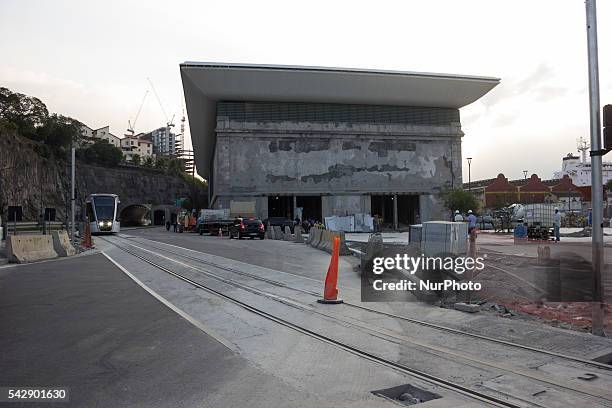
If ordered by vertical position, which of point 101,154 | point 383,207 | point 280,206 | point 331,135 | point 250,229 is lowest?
point 250,229

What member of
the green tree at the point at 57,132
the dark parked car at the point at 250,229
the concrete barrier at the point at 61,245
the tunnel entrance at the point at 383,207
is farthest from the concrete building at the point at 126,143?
the concrete barrier at the point at 61,245

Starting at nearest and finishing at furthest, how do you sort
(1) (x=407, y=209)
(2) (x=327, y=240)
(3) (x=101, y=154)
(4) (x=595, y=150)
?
(4) (x=595, y=150) → (2) (x=327, y=240) → (1) (x=407, y=209) → (3) (x=101, y=154)

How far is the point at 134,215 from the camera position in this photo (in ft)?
396

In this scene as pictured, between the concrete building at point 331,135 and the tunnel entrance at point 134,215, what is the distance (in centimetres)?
5063

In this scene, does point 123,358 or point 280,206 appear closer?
point 123,358

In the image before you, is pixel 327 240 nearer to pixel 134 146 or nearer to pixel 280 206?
pixel 280 206

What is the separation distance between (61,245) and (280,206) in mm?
47123

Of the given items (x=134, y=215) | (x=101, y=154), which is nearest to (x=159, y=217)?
(x=134, y=215)

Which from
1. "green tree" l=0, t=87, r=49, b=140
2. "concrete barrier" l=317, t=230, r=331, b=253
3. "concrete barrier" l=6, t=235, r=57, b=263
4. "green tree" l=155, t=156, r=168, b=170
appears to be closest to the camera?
"concrete barrier" l=6, t=235, r=57, b=263

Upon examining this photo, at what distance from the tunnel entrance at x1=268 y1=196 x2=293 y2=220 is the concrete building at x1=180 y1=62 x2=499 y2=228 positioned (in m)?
0.14

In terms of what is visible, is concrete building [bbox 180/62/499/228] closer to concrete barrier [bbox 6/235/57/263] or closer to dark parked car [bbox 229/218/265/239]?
dark parked car [bbox 229/218/265/239]

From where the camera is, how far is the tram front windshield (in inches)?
1833

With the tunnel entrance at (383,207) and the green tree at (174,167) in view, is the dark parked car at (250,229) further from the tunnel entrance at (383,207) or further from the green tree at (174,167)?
the green tree at (174,167)

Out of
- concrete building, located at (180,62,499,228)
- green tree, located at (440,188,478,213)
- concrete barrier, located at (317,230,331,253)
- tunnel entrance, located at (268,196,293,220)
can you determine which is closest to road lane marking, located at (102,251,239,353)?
concrete barrier, located at (317,230,331,253)
